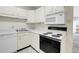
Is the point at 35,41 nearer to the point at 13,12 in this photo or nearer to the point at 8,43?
the point at 8,43

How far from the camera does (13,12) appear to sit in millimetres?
2240

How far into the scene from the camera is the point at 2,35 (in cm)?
174

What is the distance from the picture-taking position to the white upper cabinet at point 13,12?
203cm

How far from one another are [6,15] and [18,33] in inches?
23.6

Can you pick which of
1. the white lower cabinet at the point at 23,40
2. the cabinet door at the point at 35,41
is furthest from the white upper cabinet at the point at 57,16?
the white lower cabinet at the point at 23,40

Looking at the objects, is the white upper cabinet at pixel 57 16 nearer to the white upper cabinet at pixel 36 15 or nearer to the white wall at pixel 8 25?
the white upper cabinet at pixel 36 15

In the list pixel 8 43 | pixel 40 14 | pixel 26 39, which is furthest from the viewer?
pixel 26 39

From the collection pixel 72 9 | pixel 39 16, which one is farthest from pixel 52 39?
pixel 39 16

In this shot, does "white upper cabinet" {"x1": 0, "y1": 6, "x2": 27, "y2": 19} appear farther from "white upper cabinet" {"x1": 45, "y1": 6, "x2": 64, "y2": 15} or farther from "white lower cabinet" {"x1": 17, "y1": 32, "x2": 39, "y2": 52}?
"white upper cabinet" {"x1": 45, "y1": 6, "x2": 64, "y2": 15}

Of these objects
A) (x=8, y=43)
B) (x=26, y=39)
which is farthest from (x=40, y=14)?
(x=8, y=43)

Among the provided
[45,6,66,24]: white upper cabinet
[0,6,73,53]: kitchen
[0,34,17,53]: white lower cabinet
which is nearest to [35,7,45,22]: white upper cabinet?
[0,6,73,53]: kitchen

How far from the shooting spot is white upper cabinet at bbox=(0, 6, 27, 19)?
2029mm

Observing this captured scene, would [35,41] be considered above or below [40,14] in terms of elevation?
below
